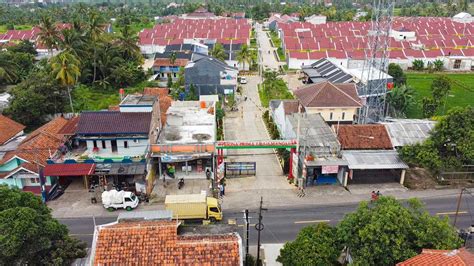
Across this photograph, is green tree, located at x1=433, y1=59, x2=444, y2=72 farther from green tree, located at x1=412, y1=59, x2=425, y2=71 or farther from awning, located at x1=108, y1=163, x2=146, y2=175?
awning, located at x1=108, y1=163, x2=146, y2=175

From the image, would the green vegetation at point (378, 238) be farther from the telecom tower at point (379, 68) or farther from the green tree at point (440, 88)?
the green tree at point (440, 88)

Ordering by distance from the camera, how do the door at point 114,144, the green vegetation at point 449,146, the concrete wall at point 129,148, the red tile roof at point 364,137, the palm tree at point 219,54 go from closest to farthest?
the green vegetation at point 449,146, the concrete wall at point 129,148, the door at point 114,144, the red tile roof at point 364,137, the palm tree at point 219,54

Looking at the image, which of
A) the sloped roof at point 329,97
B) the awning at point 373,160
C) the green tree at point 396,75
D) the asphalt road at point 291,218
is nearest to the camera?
the asphalt road at point 291,218

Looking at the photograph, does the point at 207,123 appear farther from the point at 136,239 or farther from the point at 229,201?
the point at 136,239

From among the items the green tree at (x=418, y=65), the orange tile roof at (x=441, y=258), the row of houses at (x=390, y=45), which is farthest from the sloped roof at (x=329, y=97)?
the green tree at (x=418, y=65)

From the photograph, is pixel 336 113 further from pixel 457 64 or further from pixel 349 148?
pixel 457 64

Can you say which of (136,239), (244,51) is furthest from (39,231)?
(244,51)

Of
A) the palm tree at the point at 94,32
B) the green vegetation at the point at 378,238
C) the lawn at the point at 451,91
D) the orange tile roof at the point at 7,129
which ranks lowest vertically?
the lawn at the point at 451,91

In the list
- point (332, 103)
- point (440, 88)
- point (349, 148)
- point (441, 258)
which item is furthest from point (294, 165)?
point (440, 88)
